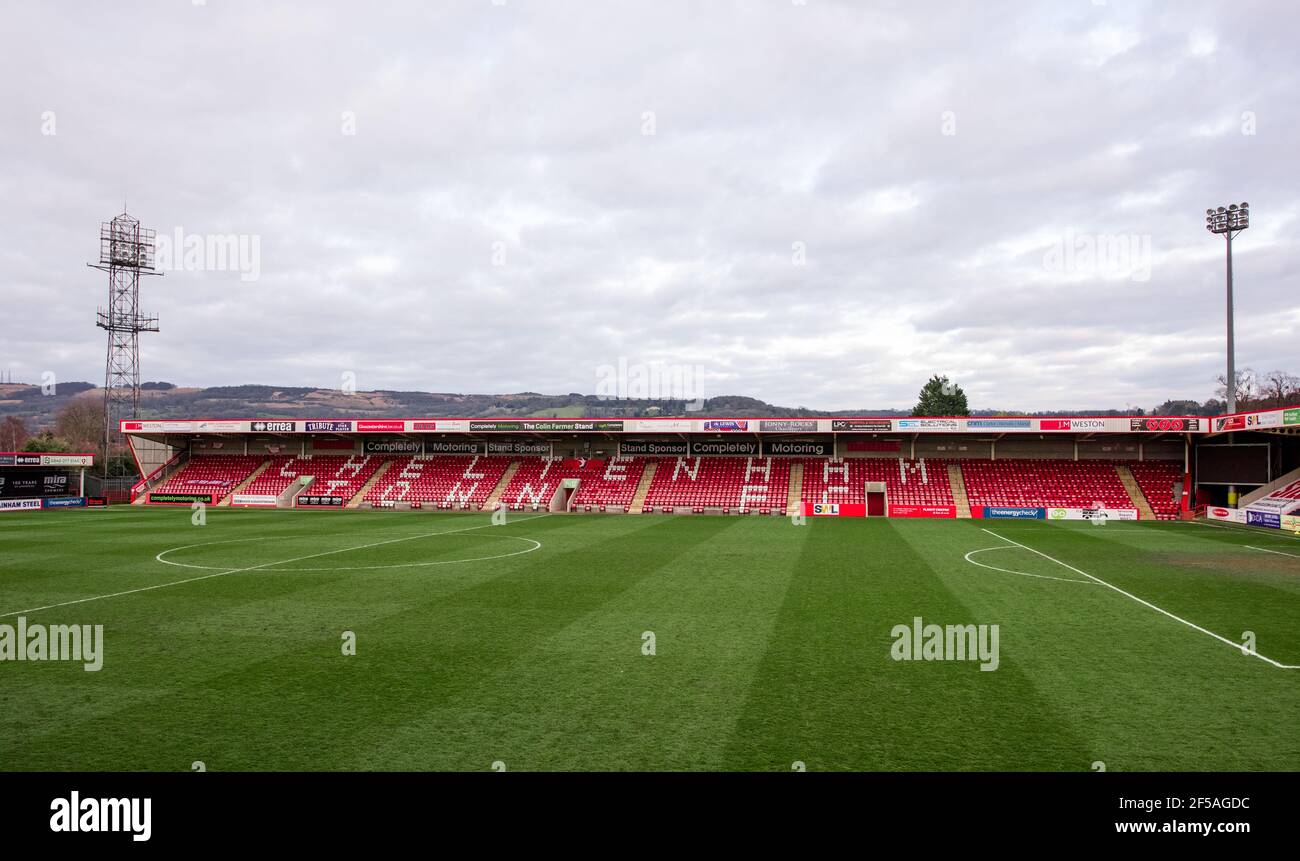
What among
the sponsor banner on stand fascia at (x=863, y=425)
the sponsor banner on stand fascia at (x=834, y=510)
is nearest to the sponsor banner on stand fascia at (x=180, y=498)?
the sponsor banner on stand fascia at (x=834, y=510)

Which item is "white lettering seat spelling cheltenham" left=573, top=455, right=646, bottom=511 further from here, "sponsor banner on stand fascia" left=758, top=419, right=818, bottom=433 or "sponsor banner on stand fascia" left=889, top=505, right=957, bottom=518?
"sponsor banner on stand fascia" left=889, top=505, right=957, bottom=518

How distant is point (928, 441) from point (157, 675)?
4666cm

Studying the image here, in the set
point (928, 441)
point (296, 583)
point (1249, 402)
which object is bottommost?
point (296, 583)

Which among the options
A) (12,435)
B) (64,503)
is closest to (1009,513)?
(64,503)

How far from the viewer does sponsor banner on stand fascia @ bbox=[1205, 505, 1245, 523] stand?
120ft

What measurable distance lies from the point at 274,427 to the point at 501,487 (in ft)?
57.8

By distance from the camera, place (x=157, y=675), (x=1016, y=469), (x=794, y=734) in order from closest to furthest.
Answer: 1. (x=794, y=734)
2. (x=157, y=675)
3. (x=1016, y=469)

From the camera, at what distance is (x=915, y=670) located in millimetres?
10547

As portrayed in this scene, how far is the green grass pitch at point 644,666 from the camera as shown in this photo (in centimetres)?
762

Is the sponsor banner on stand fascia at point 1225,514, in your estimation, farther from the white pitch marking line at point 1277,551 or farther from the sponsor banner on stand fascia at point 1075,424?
the white pitch marking line at point 1277,551
